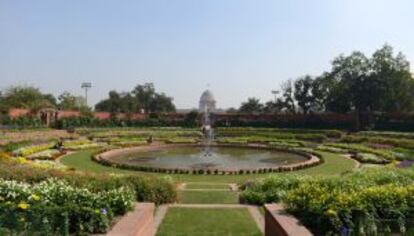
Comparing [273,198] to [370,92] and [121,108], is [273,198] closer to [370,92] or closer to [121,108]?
[370,92]

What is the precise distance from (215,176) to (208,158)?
6.84m

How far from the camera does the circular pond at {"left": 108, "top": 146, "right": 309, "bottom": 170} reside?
76.9 feet

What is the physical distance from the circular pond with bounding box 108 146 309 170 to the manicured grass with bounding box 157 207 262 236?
11588 millimetres

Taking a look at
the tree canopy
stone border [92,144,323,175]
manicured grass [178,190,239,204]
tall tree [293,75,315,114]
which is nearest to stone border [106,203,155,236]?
manicured grass [178,190,239,204]

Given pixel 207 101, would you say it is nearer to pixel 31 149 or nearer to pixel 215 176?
pixel 31 149

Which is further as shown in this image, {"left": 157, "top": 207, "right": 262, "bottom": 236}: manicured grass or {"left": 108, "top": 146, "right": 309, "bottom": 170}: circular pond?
{"left": 108, "top": 146, "right": 309, "bottom": 170}: circular pond

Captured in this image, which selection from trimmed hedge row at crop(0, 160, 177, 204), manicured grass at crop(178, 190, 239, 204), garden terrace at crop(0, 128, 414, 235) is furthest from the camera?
manicured grass at crop(178, 190, 239, 204)

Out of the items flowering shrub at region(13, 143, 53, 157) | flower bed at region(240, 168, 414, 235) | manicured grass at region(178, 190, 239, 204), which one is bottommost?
manicured grass at region(178, 190, 239, 204)

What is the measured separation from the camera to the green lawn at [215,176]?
1894 cm

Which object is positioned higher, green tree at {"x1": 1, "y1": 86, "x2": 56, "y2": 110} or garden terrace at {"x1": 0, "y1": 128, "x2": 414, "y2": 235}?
green tree at {"x1": 1, "y1": 86, "x2": 56, "y2": 110}

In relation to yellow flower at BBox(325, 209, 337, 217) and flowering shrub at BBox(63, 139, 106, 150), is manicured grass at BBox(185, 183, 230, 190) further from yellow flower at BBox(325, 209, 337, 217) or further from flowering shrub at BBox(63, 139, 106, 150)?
flowering shrub at BBox(63, 139, 106, 150)

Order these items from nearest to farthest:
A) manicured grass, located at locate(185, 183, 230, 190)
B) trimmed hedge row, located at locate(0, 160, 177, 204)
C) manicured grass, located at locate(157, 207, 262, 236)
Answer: manicured grass, located at locate(157, 207, 262, 236)
trimmed hedge row, located at locate(0, 160, 177, 204)
manicured grass, located at locate(185, 183, 230, 190)

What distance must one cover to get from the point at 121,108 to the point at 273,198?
59.0 metres

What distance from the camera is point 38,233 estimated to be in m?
5.51
